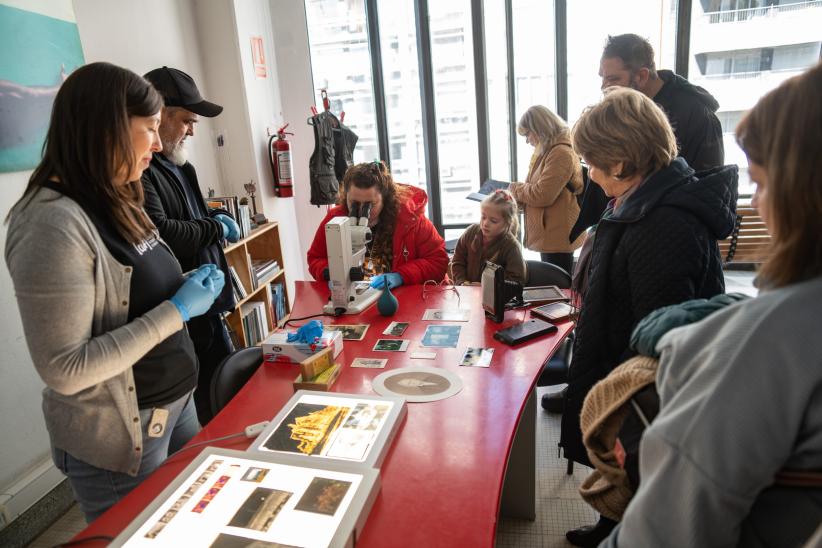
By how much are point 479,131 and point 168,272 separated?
4032 mm

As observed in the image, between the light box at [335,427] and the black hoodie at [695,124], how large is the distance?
5.99ft

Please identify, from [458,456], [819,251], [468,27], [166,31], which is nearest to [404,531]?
[458,456]

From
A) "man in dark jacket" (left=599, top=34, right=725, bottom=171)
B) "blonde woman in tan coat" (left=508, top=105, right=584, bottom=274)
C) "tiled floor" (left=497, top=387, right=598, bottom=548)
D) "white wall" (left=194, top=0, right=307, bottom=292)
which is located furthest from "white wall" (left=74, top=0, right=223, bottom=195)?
"tiled floor" (left=497, top=387, right=598, bottom=548)

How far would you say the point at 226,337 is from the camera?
238 centimetres

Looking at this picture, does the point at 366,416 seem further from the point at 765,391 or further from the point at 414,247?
the point at 414,247

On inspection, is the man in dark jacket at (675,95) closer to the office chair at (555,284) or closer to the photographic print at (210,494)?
the office chair at (555,284)

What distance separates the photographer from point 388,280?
250 cm

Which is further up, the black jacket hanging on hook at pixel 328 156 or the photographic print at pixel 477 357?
the black jacket hanging on hook at pixel 328 156

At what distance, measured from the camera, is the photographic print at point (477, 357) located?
1.76 m

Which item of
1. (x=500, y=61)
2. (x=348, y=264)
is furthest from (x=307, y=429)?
(x=500, y=61)

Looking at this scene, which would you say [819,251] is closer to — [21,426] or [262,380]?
[262,380]

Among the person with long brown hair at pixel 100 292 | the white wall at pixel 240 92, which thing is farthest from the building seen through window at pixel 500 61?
the person with long brown hair at pixel 100 292

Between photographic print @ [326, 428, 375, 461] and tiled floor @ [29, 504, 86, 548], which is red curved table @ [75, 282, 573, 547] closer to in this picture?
photographic print @ [326, 428, 375, 461]

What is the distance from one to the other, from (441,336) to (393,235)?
0.84 metres
